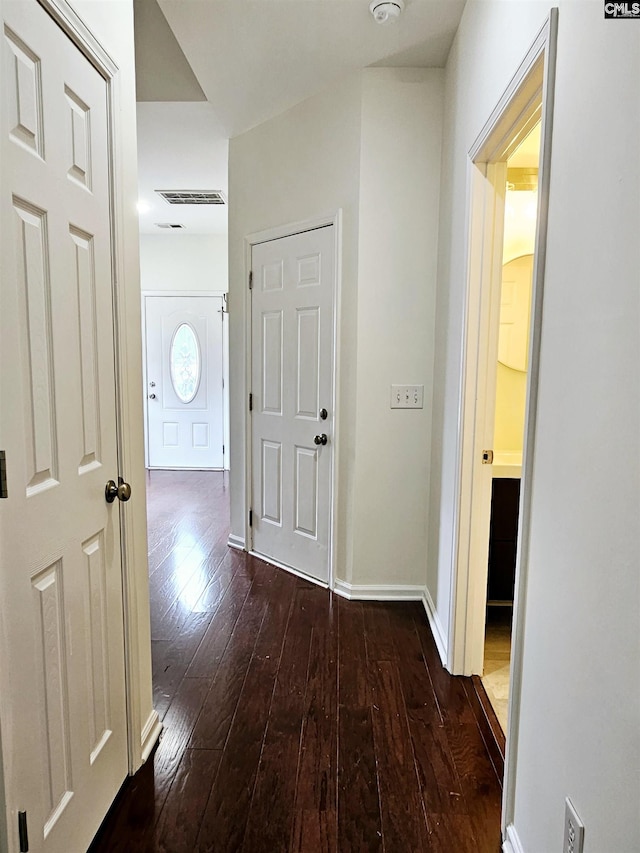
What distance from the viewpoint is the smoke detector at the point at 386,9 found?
2.10m

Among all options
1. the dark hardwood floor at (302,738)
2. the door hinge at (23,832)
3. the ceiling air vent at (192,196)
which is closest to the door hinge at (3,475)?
the door hinge at (23,832)

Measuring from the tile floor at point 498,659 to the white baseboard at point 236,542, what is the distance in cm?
167

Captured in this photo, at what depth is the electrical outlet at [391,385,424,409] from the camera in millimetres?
2807

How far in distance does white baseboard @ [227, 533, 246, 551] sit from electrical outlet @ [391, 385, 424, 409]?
1.53 m

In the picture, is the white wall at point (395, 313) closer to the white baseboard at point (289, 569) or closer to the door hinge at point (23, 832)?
the white baseboard at point (289, 569)

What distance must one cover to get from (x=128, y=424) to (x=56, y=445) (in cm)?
39

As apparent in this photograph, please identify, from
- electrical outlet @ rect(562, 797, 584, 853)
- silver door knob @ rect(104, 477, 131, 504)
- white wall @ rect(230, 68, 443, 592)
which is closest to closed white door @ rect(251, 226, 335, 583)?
white wall @ rect(230, 68, 443, 592)

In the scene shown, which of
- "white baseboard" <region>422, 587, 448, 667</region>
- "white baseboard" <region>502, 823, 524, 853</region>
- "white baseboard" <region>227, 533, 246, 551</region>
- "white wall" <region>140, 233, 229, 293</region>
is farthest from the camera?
"white wall" <region>140, 233, 229, 293</region>

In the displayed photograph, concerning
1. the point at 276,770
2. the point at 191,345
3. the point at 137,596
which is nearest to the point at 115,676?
the point at 137,596

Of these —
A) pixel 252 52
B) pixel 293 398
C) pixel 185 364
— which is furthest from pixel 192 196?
pixel 293 398

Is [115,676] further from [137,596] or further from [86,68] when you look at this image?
[86,68]

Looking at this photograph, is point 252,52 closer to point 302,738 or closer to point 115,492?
point 115,492

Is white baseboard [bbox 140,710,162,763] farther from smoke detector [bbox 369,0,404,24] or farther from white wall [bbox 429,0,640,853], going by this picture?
smoke detector [bbox 369,0,404,24]

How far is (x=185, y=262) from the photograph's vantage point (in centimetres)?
627
